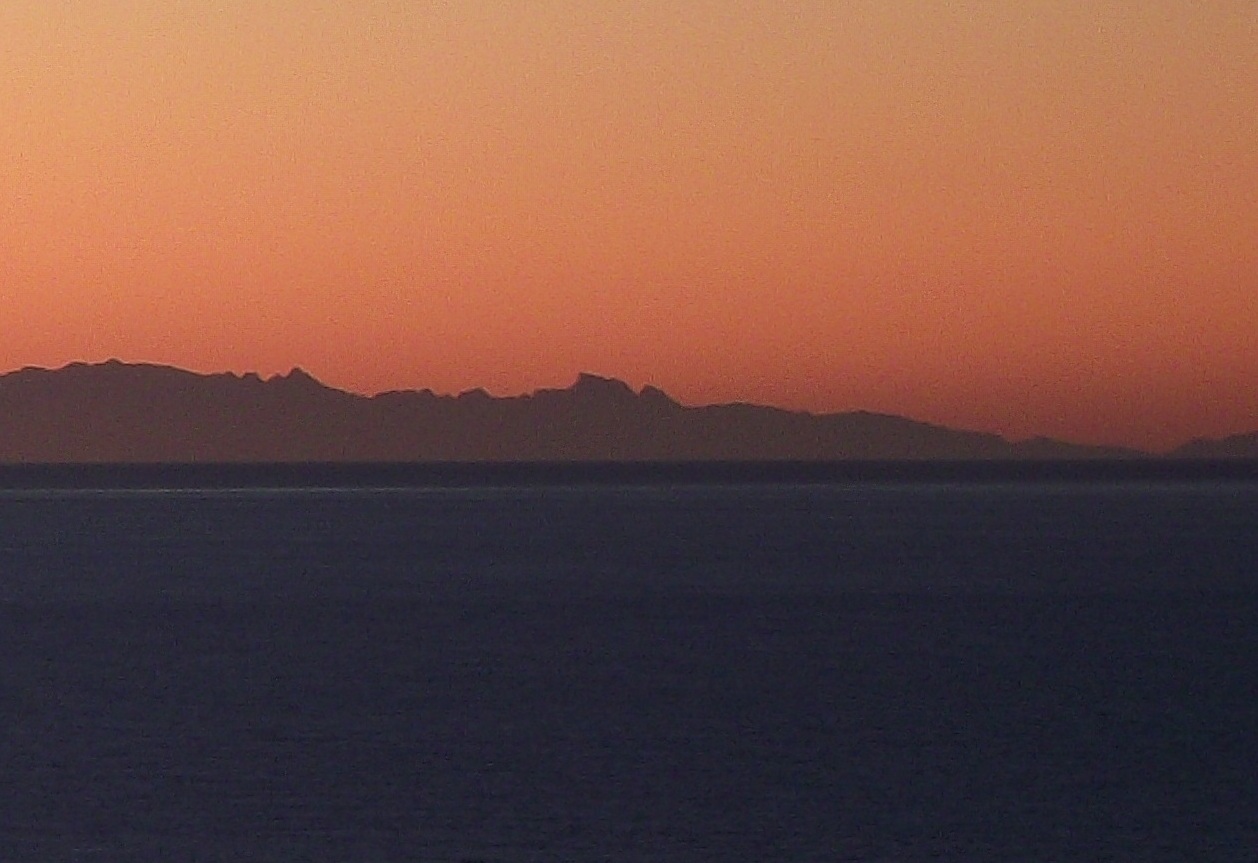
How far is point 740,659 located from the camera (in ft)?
184

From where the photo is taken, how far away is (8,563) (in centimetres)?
12006

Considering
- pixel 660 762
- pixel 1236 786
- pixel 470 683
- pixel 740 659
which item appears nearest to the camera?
pixel 1236 786

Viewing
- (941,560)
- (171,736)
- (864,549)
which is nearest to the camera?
(171,736)

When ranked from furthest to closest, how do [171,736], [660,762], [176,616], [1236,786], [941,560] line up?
1. [941,560]
2. [176,616]
3. [171,736]
4. [660,762]
5. [1236,786]

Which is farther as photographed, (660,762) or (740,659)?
(740,659)

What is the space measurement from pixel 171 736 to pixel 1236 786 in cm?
1889

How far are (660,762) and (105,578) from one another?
68189 millimetres

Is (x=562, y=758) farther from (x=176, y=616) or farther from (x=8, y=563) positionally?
(x=8, y=563)

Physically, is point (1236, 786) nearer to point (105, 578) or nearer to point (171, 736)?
point (171, 736)

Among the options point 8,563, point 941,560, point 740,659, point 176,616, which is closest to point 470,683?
point 740,659

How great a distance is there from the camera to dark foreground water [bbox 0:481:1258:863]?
98.1 ft

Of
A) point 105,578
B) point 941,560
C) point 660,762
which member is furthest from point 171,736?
point 941,560

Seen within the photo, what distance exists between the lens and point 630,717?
43.0 m

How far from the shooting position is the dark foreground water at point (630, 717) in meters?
29.9
